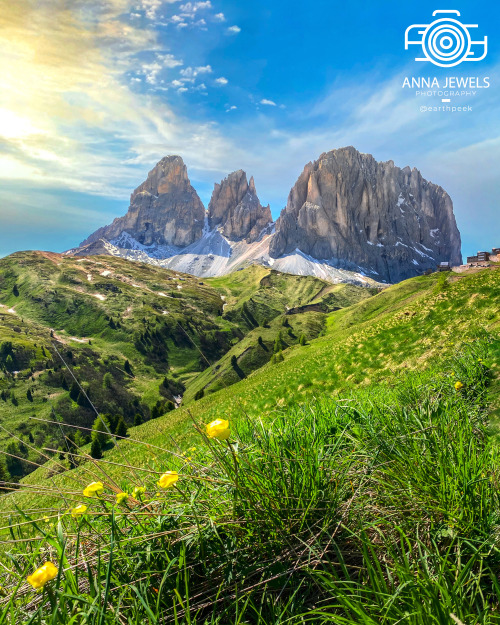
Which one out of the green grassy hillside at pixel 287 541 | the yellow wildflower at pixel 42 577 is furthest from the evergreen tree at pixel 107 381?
the yellow wildflower at pixel 42 577

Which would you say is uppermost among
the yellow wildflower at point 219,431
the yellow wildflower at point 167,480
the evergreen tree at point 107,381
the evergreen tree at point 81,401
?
the yellow wildflower at point 219,431

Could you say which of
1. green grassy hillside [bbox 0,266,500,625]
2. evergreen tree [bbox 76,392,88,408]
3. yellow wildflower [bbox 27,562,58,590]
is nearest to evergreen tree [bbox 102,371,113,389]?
evergreen tree [bbox 76,392,88,408]

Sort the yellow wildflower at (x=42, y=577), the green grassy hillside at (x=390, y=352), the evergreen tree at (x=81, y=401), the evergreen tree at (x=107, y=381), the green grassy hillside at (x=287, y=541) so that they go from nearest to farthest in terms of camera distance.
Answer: the yellow wildflower at (x=42, y=577), the green grassy hillside at (x=287, y=541), the green grassy hillside at (x=390, y=352), the evergreen tree at (x=81, y=401), the evergreen tree at (x=107, y=381)

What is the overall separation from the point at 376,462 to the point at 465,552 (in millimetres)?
1183

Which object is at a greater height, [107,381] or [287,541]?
[287,541]

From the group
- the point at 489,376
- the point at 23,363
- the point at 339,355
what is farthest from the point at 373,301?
the point at 23,363

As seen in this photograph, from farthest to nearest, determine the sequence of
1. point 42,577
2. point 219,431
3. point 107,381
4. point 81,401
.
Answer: point 107,381
point 81,401
point 219,431
point 42,577

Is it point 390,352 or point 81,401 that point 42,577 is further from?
point 81,401

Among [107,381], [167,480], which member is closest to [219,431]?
[167,480]

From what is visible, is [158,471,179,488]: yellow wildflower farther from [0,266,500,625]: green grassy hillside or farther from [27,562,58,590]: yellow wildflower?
[27,562,58,590]: yellow wildflower

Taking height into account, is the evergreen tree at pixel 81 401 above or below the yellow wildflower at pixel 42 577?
below

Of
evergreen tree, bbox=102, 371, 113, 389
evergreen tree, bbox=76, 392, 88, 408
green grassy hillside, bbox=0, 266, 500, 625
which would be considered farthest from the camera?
evergreen tree, bbox=102, 371, 113, 389

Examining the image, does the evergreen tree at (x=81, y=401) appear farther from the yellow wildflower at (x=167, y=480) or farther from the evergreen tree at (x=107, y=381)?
the yellow wildflower at (x=167, y=480)

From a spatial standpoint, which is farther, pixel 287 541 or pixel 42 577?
pixel 287 541
